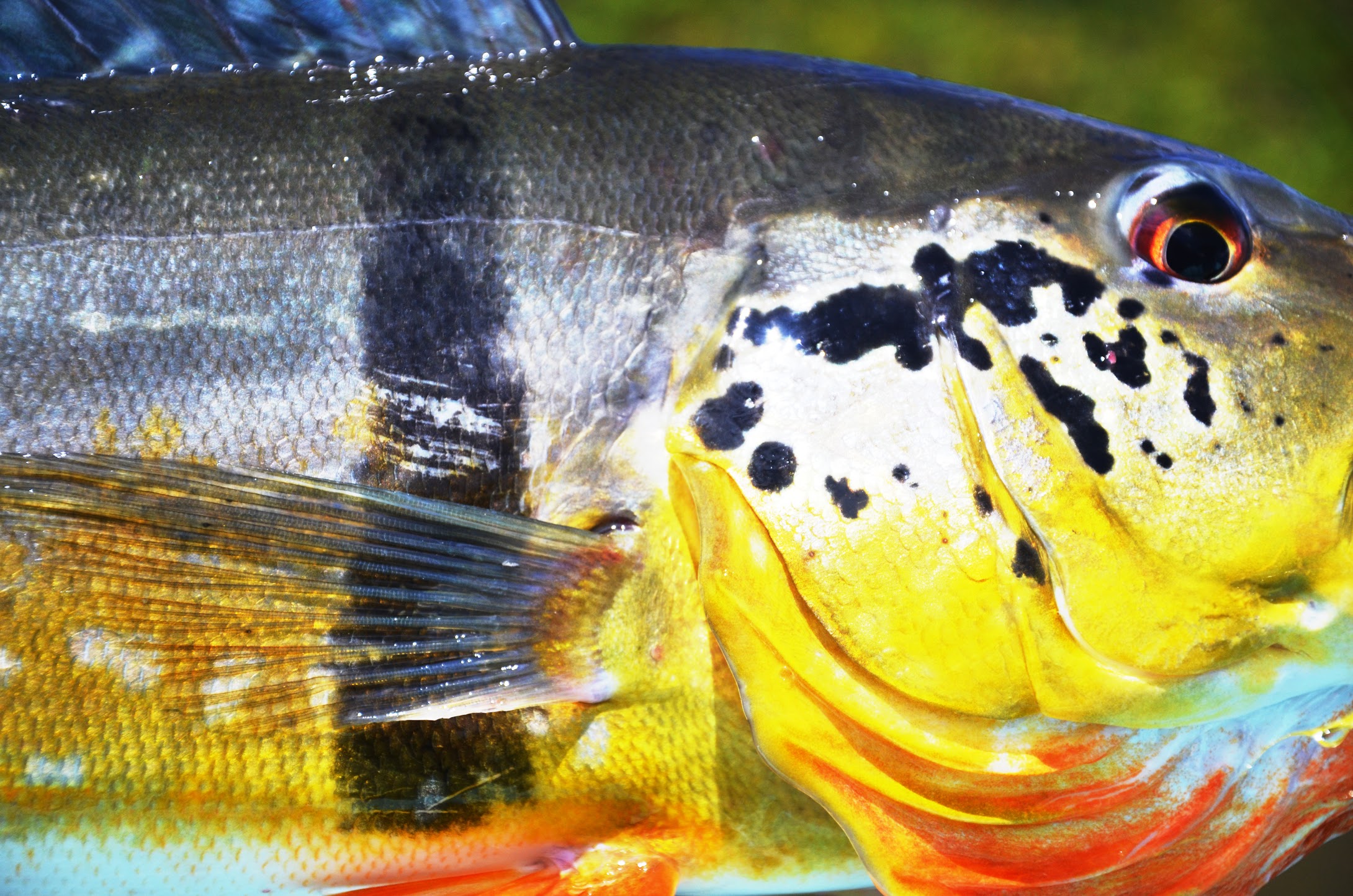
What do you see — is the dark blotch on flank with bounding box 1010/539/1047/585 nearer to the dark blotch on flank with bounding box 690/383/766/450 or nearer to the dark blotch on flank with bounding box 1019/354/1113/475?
the dark blotch on flank with bounding box 1019/354/1113/475

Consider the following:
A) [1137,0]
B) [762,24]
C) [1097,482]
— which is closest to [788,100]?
[1097,482]

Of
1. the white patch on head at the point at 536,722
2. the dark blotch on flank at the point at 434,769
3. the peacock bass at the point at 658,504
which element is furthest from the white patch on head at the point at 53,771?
the white patch on head at the point at 536,722

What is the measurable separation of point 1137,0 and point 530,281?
4.30 meters

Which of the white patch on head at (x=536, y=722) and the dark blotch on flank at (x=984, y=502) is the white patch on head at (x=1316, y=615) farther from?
the white patch on head at (x=536, y=722)

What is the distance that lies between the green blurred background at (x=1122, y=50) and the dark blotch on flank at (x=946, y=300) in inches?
128

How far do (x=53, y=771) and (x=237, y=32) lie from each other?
0.83 m

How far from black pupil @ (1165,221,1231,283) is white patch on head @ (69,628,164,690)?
1026mm

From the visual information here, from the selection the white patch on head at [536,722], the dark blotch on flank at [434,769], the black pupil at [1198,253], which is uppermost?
the black pupil at [1198,253]

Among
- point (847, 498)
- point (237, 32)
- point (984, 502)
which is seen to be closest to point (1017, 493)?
point (984, 502)

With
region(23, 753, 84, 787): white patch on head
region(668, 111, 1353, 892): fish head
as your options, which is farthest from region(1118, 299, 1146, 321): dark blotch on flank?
region(23, 753, 84, 787): white patch on head

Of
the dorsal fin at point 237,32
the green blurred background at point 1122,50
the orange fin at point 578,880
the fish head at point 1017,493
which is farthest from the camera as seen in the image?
the green blurred background at point 1122,50

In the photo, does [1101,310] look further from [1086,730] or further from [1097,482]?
[1086,730]

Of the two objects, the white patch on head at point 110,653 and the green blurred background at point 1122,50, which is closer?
the white patch on head at point 110,653

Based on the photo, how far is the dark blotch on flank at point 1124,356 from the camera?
0.94 m
